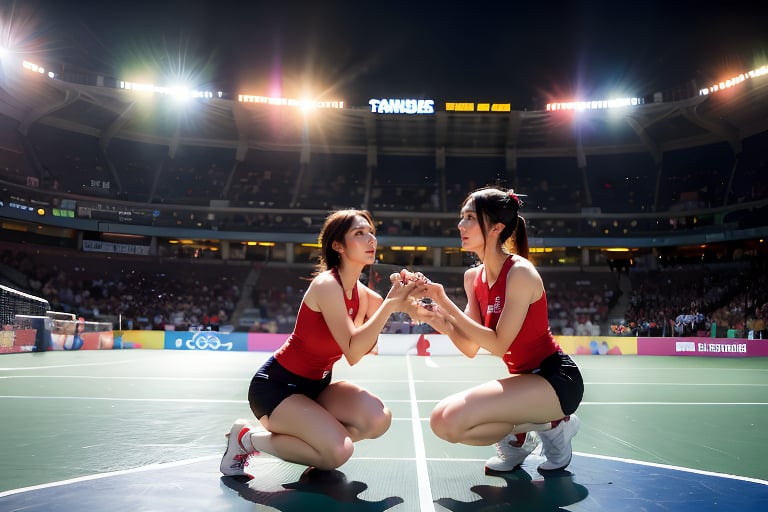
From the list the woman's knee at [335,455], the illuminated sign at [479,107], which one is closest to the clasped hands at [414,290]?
the woman's knee at [335,455]

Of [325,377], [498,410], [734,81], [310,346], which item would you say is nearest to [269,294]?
[734,81]

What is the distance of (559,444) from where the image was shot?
14.5 feet

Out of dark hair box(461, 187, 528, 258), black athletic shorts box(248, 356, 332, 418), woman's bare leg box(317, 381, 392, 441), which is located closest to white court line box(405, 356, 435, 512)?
woman's bare leg box(317, 381, 392, 441)

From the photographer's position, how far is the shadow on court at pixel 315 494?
352 cm

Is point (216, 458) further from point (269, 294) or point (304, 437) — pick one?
point (269, 294)

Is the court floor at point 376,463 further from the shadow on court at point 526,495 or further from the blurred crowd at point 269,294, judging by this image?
the blurred crowd at point 269,294

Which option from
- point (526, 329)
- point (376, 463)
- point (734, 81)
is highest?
point (734, 81)

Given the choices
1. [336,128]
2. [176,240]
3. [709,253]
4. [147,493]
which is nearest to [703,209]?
[709,253]

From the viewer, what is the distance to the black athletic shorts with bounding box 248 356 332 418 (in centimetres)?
423

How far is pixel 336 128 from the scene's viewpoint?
44.5m

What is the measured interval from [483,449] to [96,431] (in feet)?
13.5

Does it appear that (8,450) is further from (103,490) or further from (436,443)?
(436,443)

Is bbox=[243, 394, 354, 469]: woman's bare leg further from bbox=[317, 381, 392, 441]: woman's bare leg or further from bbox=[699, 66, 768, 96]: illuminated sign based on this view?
bbox=[699, 66, 768, 96]: illuminated sign

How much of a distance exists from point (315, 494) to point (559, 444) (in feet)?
6.57
